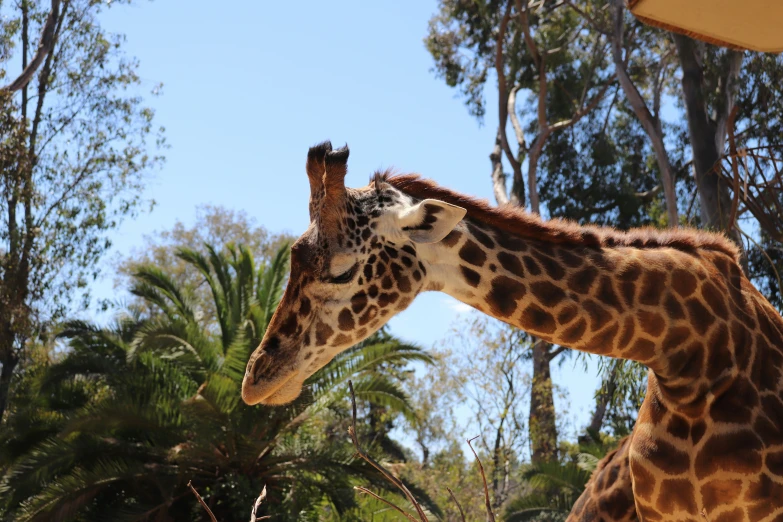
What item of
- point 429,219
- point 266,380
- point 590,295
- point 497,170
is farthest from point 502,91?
point 266,380

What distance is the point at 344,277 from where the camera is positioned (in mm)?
3279

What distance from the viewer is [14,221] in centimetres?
1836

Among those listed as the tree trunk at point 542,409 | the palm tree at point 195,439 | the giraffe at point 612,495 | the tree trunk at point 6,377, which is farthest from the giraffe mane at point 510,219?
the tree trunk at point 542,409

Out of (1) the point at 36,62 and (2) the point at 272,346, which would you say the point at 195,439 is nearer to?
(1) the point at 36,62

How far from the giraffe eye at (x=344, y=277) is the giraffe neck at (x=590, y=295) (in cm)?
26

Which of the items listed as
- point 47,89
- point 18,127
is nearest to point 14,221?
point 18,127

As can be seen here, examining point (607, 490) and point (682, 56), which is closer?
point (607, 490)

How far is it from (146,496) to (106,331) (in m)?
3.66

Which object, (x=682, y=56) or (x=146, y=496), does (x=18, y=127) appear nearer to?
(x=146, y=496)

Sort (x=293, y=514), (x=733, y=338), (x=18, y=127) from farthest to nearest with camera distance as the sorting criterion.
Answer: (x=18, y=127), (x=293, y=514), (x=733, y=338)

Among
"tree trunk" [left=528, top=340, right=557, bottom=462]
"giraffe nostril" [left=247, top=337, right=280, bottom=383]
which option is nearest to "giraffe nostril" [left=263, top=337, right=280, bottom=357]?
"giraffe nostril" [left=247, top=337, right=280, bottom=383]

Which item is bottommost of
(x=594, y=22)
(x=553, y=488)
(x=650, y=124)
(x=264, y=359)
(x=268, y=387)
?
(x=268, y=387)

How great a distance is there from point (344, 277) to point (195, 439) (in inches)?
418

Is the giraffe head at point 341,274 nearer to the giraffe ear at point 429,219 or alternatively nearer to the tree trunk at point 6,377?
the giraffe ear at point 429,219
